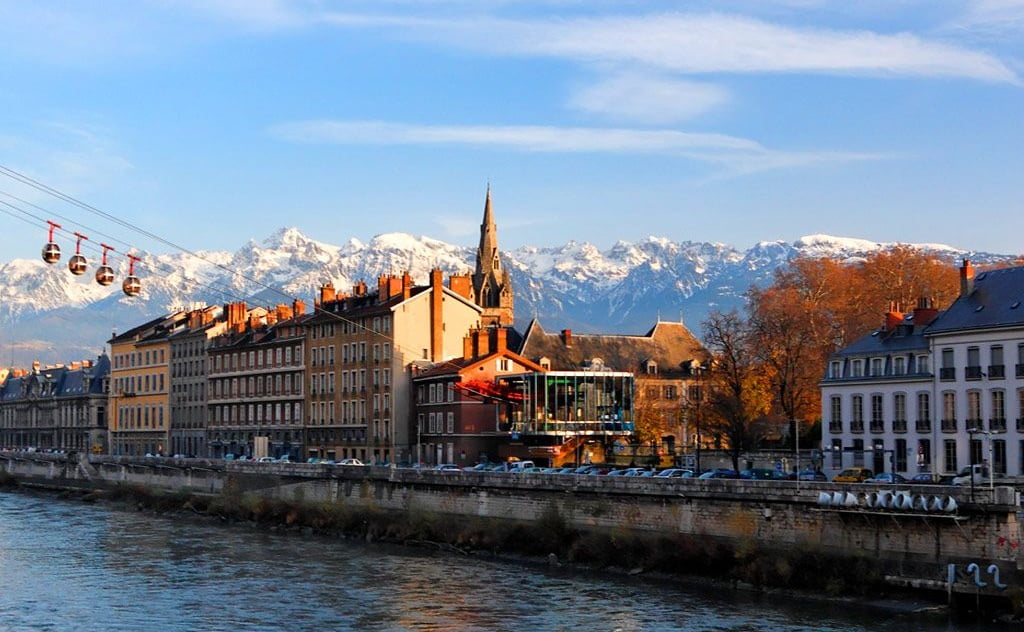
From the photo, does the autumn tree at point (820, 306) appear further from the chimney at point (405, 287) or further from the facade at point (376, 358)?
the chimney at point (405, 287)

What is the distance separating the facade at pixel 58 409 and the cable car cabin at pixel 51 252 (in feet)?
319

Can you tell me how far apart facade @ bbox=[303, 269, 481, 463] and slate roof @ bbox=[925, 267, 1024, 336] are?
40.1 meters

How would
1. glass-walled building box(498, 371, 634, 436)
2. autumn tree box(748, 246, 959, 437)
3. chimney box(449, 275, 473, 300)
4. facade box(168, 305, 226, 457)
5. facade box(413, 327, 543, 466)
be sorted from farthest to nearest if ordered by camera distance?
facade box(168, 305, 226, 457) → chimney box(449, 275, 473, 300) → autumn tree box(748, 246, 959, 437) → facade box(413, 327, 543, 466) → glass-walled building box(498, 371, 634, 436)

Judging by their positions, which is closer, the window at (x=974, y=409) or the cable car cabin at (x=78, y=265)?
the cable car cabin at (x=78, y=265)

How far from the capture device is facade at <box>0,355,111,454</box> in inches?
5497

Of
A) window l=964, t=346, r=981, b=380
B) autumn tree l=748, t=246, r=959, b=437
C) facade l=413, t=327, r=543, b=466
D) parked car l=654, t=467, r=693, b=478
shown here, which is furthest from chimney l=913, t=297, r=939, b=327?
facade l=413, t=327, r=543, b=466

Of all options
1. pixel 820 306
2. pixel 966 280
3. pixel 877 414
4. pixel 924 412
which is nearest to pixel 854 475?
pixel 924 412

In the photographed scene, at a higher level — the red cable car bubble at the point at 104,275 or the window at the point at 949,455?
the red cable car bubble at the point at 104,275

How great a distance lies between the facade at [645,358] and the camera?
10306 cm

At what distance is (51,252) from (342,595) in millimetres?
15800

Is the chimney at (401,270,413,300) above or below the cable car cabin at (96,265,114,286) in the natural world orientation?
above

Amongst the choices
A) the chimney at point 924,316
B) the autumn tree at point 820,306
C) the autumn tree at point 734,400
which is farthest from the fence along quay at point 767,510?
the autumn tree at point 820,306

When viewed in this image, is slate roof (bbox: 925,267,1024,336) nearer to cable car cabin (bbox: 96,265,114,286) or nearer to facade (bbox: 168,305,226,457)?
cable car cabin (bbox: 96,265,114,286)

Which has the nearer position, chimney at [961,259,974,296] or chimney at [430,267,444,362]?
chimney at [961,259,974,296]
